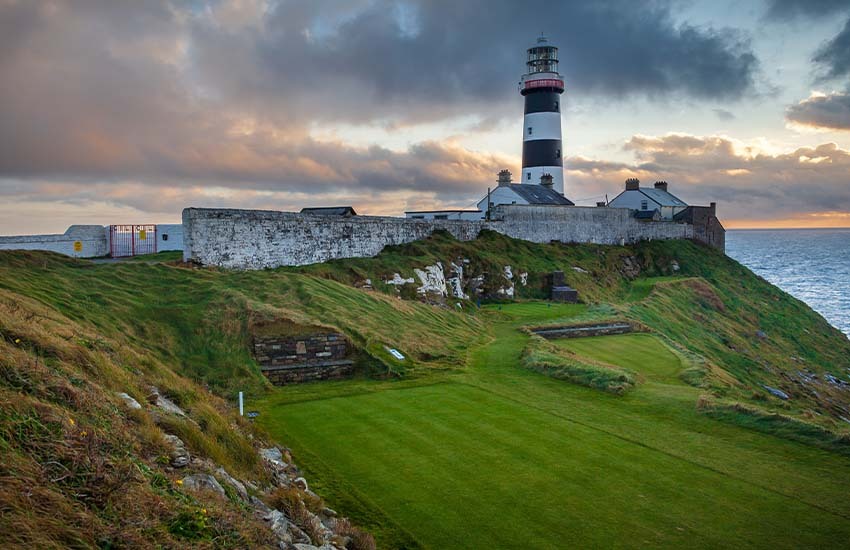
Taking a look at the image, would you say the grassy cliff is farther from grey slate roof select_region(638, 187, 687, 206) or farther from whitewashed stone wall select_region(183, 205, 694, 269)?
grey slate roof select_region(638, 187, 687, 206)

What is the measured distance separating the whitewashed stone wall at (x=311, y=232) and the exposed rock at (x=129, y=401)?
1693 centimetres

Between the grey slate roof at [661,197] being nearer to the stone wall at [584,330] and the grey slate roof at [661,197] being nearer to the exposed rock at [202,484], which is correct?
the stone wall at [584,330]

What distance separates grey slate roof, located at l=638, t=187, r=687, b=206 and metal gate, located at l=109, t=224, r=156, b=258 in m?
53.8

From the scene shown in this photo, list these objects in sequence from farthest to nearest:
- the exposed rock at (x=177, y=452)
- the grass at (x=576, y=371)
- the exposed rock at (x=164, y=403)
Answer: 1. the grass at (x=576, y=371)
2. the exposed rock at (x=164, y=403)
3. the exposed rock at (x=177, y=452)

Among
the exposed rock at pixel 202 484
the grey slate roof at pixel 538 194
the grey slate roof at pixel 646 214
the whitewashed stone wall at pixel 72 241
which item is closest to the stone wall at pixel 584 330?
the exposed rock at pixel 202 484

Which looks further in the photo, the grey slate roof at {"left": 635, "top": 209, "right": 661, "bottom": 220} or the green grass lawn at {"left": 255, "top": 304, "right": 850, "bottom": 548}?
the grey slate roof at {"left": 635, "top": 209, "right": 661, "bottom": 220}

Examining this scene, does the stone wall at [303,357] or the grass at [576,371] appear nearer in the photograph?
the grass at [576,371]

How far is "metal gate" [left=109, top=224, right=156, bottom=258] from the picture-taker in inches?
1121

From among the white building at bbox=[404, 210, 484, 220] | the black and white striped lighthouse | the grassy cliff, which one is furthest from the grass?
the black and white striped lighthouse

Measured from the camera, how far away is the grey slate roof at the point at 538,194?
5056 cm

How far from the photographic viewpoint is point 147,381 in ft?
37.6

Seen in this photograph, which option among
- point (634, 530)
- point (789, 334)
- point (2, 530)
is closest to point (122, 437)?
point (2, 530)

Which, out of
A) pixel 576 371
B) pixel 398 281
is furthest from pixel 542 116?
pixel 576 371

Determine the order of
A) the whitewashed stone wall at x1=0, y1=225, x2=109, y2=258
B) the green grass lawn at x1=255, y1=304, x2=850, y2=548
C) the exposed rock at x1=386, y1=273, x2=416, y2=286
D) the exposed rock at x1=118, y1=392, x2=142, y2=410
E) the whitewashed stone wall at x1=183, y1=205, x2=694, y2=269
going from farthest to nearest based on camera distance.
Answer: the exposed rock at x1=386, y1=273, x2=416, y2=286 < the whitewashed stone wall at x1=183, y1=205, x2=694, y2=269 < the whitewashed stone wall at x1=0, y1=225, x2=109, y2=258 < the green grass lawn at x1=255, y1=304, x2=850, y2=548 < the exposed rock at x1=118, y1=392, x2=142, y2=410
